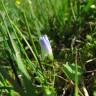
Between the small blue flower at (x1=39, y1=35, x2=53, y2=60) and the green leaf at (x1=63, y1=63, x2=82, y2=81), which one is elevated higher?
the small blue flower at (x1=39, y1=35, x2=53, y2=60)

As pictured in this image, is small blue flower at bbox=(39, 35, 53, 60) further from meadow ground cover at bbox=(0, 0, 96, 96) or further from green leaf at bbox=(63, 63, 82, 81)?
green leaf at bbox=(63, 63, 82, 81)

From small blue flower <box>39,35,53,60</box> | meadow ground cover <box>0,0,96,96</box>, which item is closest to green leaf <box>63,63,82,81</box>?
meadow ground cover <box>0,0,96,96</box>

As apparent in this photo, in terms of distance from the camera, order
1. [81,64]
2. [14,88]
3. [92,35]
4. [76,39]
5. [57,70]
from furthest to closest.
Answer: [76,39]
[92,35]
[57,70]
[81,64]
[14,88]

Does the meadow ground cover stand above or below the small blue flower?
below

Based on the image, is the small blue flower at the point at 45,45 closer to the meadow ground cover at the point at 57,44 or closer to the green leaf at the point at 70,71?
the meadow ground cover at the point at 57,44

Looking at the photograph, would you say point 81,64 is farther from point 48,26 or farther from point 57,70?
point 48,26

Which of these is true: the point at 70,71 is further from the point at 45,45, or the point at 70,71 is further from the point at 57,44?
the point at 57,44

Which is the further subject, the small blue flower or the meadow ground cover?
the meadow ground cover

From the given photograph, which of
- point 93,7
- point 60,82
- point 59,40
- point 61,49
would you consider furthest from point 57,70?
point 93,7
